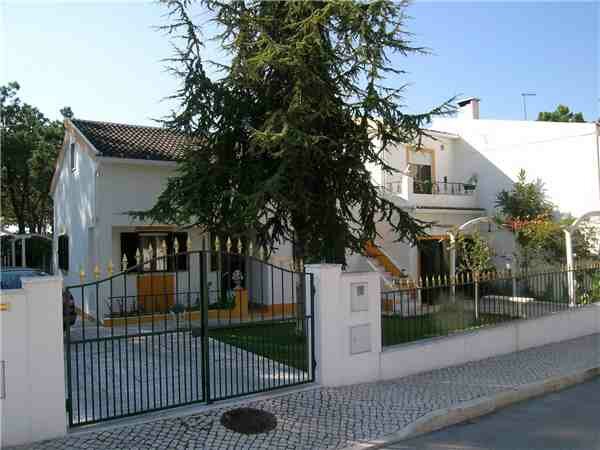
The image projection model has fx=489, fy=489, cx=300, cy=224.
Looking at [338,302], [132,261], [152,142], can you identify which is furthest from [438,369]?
[152,142]

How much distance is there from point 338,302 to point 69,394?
367 centimetres

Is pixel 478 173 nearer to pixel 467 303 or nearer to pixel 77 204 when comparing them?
pixel 467 303

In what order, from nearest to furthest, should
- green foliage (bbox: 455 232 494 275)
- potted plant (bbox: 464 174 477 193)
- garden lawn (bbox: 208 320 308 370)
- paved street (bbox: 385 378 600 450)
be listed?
paved street (bbox: 385 378 600 450), garden lawn (bbox: 208 320 308 370), green foliage (bbox: 455 232 494 275), potted plant (bbox: 464 174 477 193)

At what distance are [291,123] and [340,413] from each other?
596cm

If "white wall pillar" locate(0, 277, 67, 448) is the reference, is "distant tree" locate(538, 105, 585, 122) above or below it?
above

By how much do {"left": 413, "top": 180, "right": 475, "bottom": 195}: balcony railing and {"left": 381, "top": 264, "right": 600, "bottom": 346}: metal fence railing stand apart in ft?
27.9

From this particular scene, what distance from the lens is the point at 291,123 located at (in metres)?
10.1

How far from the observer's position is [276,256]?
1562 cm

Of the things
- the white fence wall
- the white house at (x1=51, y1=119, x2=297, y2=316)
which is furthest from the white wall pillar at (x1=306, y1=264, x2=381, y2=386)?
the white house at (x1=51, y1=119, x2=297, y2=316)

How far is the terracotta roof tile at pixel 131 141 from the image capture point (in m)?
14.5

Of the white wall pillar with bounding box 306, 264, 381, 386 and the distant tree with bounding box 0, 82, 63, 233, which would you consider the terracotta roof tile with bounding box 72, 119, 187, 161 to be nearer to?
the white wall pillar with bounding box 306, 264, 381, 386

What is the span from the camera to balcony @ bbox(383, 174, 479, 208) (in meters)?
17.8

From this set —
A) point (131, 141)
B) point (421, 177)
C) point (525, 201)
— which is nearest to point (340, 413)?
point (131, 141)

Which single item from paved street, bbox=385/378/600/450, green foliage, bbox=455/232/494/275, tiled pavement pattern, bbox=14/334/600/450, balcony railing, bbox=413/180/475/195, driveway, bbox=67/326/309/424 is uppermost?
balcony railing, bbox=413/180/475/195
